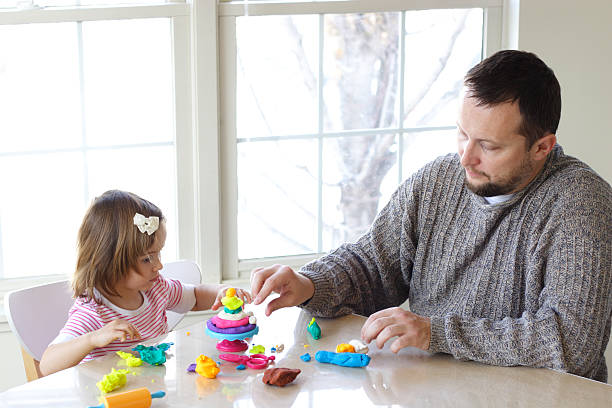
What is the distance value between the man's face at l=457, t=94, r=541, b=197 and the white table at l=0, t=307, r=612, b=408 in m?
0.41

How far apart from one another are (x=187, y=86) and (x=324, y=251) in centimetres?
77

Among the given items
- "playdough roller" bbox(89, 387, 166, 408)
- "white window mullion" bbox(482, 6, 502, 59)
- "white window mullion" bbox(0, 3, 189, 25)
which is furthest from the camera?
"white window mullion" bbox(482, 6, 502, 59)

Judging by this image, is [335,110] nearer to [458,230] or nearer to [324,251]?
[324,251]

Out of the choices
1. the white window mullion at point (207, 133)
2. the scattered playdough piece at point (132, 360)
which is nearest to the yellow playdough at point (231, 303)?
the scattered playdough piece at point (132, 360)

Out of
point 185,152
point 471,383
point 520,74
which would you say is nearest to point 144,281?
point 185,152

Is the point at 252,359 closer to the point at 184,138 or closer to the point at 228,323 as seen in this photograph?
the point at 228,323

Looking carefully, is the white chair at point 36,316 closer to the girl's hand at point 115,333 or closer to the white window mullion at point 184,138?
the girl's hand at point 115,333

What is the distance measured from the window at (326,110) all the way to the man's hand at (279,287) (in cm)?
87

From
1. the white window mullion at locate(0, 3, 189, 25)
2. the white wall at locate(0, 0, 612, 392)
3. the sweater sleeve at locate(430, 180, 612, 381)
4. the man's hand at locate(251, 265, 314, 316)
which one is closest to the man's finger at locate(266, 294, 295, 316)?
the man's hand at locate(251, 265, 314, 316)

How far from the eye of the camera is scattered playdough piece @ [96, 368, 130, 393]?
4.54 feet

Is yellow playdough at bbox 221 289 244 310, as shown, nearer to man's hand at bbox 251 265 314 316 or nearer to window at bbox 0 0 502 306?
man's hand at bbox 251 265 314 316

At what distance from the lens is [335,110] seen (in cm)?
267

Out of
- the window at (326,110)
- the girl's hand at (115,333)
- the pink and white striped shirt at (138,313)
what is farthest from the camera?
the window at (326,110)

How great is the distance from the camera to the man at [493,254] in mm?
1538
